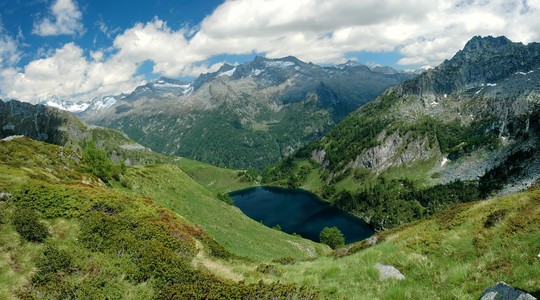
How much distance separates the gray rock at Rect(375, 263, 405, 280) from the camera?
1709cm

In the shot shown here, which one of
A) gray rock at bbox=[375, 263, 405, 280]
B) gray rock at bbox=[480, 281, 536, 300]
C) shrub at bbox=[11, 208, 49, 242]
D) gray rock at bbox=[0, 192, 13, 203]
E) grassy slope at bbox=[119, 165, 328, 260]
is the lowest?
grassy slope at bbox=[119, 165, 328, 260]

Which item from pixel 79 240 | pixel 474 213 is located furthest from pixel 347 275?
pixel 79 240

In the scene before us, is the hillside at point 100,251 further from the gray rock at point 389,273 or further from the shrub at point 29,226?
the gray rock at point 389,273

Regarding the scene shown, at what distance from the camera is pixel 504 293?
1068 cm

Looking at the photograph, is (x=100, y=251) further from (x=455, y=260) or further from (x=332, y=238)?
(x=332, y=238)

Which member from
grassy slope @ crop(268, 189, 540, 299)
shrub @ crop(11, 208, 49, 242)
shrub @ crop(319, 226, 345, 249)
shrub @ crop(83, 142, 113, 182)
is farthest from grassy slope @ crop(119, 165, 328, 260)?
shrub @ crop(319, 226, 345, 249)

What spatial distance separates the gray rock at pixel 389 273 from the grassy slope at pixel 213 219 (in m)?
40.4

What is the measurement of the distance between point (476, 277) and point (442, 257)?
4.03 m

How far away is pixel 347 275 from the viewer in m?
19.2

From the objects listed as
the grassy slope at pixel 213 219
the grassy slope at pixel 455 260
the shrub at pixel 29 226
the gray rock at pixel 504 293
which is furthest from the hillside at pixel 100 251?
the grassy slope at pixel 213 219

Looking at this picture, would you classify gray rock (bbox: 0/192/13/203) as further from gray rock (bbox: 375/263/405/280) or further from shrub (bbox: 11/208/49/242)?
gray rock (bbox: 375/263/405/280)

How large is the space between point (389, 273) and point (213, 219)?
6276 centimetres

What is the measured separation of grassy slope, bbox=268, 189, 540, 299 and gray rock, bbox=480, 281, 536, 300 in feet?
3.84

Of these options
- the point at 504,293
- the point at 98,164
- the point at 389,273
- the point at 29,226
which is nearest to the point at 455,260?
the point at 389,273
